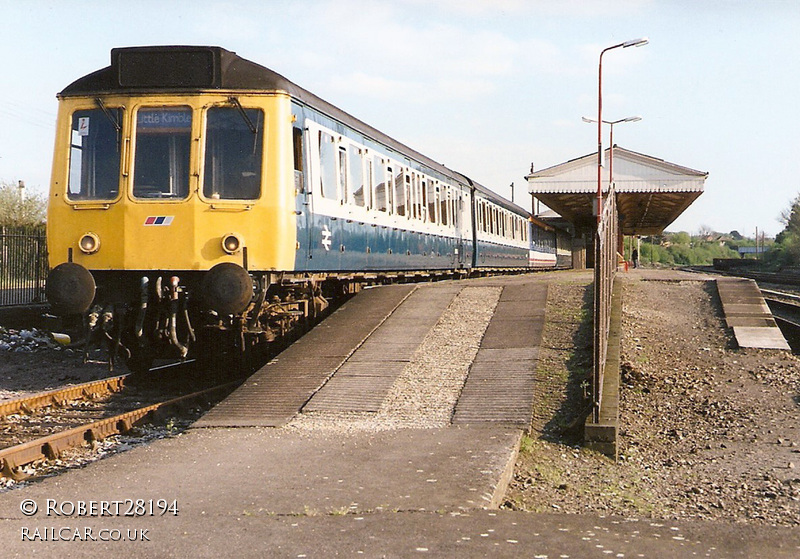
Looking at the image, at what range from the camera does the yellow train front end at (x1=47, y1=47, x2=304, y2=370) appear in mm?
10422

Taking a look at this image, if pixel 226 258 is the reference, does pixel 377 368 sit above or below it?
below

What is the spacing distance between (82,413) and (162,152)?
310 cm

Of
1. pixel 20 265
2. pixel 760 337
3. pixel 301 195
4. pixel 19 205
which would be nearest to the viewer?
pixel 301 195

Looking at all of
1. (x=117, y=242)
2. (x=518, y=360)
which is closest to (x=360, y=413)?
(x=518, y=360)

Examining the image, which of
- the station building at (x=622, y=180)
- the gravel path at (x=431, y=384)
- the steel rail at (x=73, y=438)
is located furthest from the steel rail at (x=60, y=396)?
the station building at (x=622, y=180)

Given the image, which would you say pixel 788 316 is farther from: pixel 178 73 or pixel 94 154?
pixel 94 154

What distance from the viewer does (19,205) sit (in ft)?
102

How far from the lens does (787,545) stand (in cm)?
512

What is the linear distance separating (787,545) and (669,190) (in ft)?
116

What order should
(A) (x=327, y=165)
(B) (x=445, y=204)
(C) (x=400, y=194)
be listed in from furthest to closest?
(B) (x=445, y=204)
(C) (x=400, y=194)
(A) (x=327, y=165)

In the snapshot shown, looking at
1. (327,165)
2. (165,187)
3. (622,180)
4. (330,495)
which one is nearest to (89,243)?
(165,187)

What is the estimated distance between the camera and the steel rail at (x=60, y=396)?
10.3 metres

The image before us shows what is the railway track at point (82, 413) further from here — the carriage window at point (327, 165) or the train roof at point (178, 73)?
the train roof at point (178, 73)

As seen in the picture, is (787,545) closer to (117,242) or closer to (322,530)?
(322,530)
